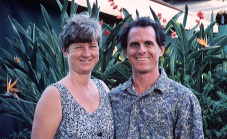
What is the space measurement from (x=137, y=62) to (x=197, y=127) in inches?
24.4

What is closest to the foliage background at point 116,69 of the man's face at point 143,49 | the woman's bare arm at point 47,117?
the man's face at point 143,49

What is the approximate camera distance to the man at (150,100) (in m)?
2.02

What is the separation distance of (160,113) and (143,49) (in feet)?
1.57

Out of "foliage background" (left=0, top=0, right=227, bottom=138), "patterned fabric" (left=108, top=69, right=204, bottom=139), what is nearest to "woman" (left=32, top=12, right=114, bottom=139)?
"patterned fabric" (left=108, top=69, right=204, bottom=139)

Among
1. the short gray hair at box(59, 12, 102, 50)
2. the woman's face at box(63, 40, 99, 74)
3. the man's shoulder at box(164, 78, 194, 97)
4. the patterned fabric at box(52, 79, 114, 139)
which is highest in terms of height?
the short gray hair at box(59, 12, 102, 50)

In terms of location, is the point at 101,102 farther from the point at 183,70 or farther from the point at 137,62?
the point at 183,70

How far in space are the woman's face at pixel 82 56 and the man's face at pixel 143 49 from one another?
0.28 meters

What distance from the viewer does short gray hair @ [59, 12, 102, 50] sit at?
2.13 meters

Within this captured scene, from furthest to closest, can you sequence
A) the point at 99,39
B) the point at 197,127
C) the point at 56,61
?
the point at 56,61, the point at 99,39, the point at 197,127

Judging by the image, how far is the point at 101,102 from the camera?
2.33 metres

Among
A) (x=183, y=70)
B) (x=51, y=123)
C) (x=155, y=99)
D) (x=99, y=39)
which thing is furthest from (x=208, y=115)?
(x=51, y=123)

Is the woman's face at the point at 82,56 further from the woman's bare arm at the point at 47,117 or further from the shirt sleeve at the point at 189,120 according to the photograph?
the shirt sleeve at the point at 189,120

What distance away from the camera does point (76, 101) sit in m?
2.16

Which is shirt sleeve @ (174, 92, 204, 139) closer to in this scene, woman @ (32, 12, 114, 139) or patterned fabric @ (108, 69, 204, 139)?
patterned fabric @ (108, 69, 204, 139)
